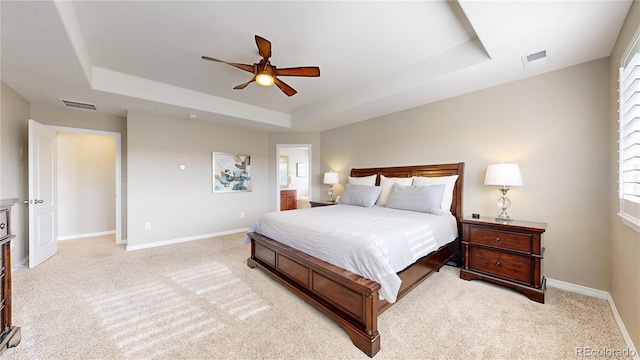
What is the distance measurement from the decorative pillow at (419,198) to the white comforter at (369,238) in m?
0.13

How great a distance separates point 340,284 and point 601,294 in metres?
2.66

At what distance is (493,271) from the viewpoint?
258cm

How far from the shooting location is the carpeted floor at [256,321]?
165 cm

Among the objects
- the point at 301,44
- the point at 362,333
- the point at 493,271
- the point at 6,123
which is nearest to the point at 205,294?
the point at 362,333

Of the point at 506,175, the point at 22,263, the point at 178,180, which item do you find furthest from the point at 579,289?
the point at 22,263

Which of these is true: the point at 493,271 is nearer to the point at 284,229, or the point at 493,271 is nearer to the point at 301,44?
the point at 284,229

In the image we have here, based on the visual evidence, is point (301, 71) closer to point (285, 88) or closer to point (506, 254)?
point (285, 88)

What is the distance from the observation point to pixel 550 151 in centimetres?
266

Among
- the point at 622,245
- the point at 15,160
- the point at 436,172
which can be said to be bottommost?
the point at 622,245

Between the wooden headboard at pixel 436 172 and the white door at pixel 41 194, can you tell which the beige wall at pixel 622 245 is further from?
the white door at pixel 41 194

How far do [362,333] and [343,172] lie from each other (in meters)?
3.65

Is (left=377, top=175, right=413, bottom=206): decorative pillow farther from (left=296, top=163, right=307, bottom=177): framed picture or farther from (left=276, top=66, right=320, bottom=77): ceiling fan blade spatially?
(left=296, top=163, right=307, bottom=177): framed picture

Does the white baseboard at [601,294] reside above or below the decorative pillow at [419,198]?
below

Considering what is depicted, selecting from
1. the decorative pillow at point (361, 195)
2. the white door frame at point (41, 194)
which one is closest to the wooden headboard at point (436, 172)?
the decorative pillow at point (361, 195)
